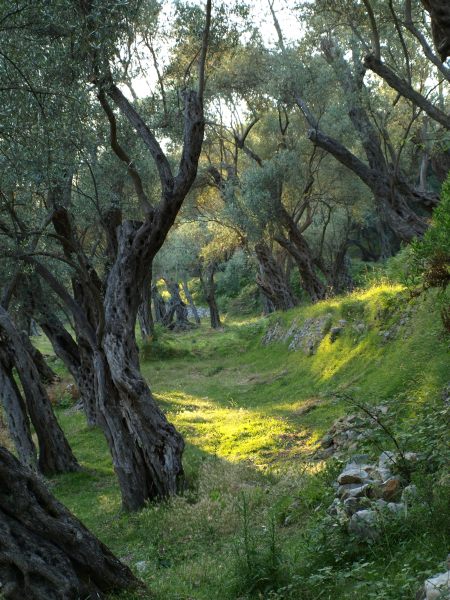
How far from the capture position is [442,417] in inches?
323

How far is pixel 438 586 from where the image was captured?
4496mm

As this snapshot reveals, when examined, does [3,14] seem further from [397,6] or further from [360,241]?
[360,241]

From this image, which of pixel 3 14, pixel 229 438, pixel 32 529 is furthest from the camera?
pixel 229 438

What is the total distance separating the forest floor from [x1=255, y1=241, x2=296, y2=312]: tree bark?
850 centimetres

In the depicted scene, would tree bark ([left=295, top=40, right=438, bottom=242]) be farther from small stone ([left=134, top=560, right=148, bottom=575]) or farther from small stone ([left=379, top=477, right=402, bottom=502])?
small stone ([left=134, top=560, right=148, bottom=575])

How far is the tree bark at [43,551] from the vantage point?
5465 millimetres

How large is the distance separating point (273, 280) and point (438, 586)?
104ft

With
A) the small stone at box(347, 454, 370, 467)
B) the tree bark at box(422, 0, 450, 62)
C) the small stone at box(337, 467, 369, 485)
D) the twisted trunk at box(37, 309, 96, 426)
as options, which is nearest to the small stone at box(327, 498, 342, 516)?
the small stone at box(337, 467, 369, 485)

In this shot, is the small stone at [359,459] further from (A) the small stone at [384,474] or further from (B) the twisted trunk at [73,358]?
(B) the twisted trunk at [73,358]

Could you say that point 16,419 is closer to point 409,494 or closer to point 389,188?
point 409,494

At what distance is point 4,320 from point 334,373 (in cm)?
984

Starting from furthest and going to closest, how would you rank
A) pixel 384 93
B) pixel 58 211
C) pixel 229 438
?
pixel 384 93
pixel 229 438
pixel 58 211

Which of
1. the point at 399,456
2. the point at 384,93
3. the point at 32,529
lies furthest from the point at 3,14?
the point at 384,93

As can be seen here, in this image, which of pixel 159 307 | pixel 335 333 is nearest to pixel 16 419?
pixel 335 333
